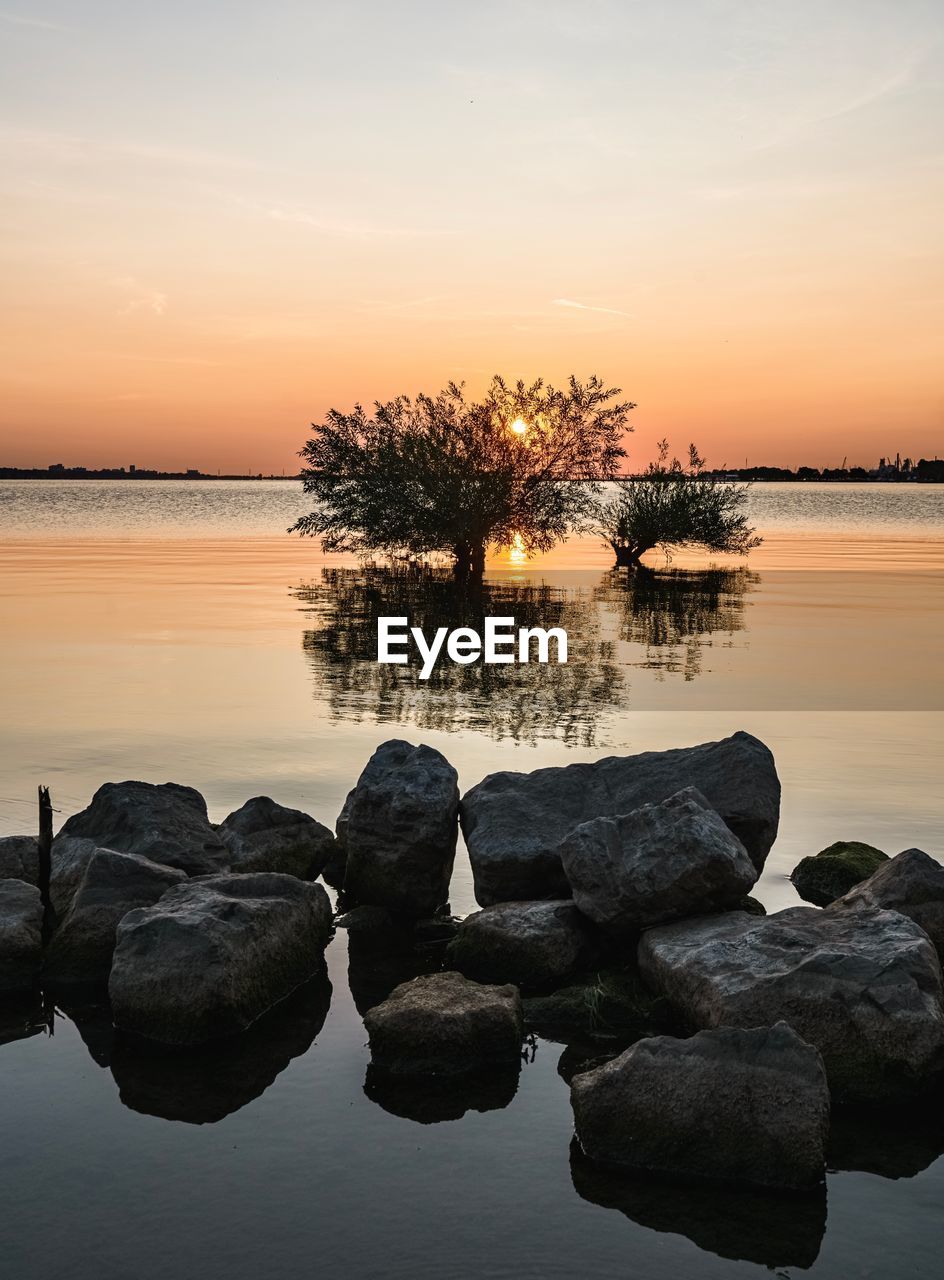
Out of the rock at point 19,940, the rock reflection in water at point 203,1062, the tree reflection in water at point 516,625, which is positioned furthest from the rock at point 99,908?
the tree reflection in water at point 516,625

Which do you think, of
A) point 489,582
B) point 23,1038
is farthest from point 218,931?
point 489,582

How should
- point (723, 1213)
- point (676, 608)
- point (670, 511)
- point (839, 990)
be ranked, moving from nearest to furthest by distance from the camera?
point (723, 1213)
point (839, 990)
point (676, 608)
point (670, 511)

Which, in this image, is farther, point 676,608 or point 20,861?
point 676,608

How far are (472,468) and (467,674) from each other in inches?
775

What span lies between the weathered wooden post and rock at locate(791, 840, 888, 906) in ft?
21.2

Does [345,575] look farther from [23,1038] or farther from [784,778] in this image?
[23,1038]

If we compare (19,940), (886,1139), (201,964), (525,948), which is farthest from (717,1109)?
(19,940)

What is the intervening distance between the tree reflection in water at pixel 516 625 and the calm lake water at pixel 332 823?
0.43 feet

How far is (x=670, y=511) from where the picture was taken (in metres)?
51.3

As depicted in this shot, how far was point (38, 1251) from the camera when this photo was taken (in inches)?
245

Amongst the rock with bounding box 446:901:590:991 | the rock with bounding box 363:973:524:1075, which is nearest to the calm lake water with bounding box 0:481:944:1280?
the rock with bounding box 363:973:524:1075

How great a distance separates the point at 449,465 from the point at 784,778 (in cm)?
2824

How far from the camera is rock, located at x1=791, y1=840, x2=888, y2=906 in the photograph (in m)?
11.2

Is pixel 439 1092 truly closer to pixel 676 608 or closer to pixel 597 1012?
pixel 597 1012
